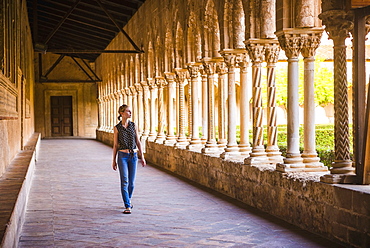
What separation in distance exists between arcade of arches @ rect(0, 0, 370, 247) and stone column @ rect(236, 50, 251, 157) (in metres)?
0.01

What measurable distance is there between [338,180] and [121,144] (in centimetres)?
260

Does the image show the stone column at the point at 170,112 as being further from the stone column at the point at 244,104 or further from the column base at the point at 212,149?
the stone column at the point at 244,104

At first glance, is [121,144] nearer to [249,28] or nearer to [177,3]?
[249,28]

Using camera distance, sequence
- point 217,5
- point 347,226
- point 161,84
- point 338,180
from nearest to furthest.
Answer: point 347,226 < point 338,180 < point 217,5 < point 161,84

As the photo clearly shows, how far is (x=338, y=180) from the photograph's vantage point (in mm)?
4809

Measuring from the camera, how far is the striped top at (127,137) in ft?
21.2

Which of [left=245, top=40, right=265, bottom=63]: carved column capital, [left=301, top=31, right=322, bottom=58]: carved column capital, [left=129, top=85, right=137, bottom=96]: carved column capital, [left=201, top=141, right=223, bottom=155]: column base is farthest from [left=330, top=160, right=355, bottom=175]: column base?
[left=129, top=85, right=137, bottom=96]: carved column capital

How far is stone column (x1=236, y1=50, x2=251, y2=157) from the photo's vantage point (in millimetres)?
7848

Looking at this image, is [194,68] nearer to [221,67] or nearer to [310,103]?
[221,67]

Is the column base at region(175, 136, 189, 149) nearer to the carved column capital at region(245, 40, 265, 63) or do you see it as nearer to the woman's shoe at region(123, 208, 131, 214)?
the carved column capital at region(245, 40, 265, 63)

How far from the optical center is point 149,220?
19.2 ft

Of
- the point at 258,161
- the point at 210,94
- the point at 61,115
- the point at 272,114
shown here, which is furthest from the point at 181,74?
the point at 61,115

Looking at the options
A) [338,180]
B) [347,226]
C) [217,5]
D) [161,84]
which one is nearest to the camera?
[347,226]

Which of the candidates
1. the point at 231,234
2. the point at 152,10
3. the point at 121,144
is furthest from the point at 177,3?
the point at 231,234
